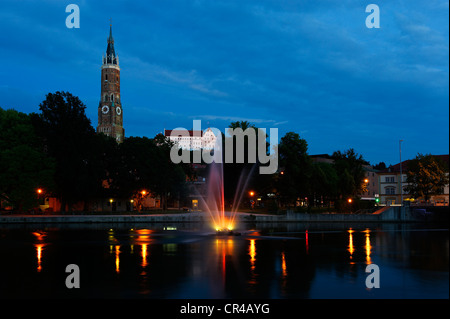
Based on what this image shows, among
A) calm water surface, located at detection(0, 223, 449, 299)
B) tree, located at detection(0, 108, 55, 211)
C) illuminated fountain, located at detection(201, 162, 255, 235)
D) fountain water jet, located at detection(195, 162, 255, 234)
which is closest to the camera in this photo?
calm water surface, located at detection(0, 223, 449, 299)

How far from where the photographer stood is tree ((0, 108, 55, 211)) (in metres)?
70.1

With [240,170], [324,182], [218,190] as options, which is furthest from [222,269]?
[324,182]

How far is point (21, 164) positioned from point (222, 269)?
57.6 metres

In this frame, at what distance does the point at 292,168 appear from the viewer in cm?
8650

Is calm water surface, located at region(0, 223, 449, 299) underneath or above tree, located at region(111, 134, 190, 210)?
underneath

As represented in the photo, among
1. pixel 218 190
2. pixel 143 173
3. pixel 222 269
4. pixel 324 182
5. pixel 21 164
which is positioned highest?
pixel 21 164

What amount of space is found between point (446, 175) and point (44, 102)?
8363 centimetres

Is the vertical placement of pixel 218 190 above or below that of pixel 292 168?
below

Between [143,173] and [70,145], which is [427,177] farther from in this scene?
[70,145]

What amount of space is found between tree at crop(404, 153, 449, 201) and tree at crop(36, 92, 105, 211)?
63946mm

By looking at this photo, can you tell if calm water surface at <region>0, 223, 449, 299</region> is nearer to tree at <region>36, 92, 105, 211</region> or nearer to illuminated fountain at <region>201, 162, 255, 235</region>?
tree at <region>36, 92, 105, 211</region>

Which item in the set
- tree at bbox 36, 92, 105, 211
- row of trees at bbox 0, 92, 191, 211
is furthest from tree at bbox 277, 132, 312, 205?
tree at bbox 36, 92, 105, 211
